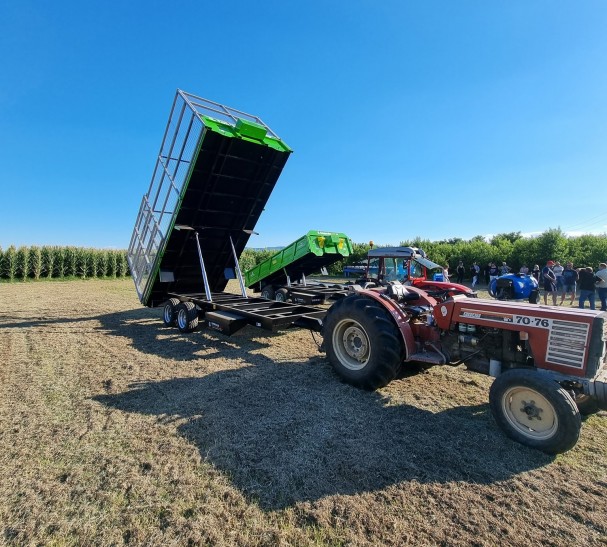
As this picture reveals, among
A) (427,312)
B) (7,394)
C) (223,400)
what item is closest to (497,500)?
(427,312)

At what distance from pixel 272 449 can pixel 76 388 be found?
2.97 metres

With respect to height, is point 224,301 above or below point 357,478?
above

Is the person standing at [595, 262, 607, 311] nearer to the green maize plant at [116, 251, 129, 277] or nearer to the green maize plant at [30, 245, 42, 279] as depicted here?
the green maize plant at [116, 251, 129, 277]

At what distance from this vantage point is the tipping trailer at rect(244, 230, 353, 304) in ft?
34.1

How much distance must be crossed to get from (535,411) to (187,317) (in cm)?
611

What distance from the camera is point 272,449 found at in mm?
3129

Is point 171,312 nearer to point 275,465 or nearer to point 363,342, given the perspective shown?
point 363,342

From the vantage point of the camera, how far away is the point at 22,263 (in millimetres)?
22516

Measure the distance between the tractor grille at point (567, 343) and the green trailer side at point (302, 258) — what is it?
7522 millimetres

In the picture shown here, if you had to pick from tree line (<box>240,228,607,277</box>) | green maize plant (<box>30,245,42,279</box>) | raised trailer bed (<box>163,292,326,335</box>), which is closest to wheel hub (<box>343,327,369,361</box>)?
raised trailer bed (<box>163,292,326,335</box>)

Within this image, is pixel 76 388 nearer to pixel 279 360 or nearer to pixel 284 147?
pixel 279 360

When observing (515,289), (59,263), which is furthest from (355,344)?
(59,263)

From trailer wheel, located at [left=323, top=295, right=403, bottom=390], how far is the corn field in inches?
996

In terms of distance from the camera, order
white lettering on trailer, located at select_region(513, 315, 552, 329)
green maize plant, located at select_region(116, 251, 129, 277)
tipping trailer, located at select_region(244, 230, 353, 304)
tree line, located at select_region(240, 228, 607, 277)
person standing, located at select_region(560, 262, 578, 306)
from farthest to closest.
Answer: green maize plant, located at select_region(116, 251, 129, 277), tree line, located at select_region(240, 228, 607, 277), person standing, located at select_region(560, 262, 578, 306), tipping trailer, located at select_region(244, 230, 353, 304), white lettering on trailer, located at select_region(513, 315, 552, 329)
